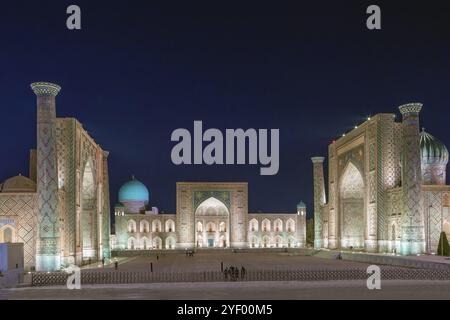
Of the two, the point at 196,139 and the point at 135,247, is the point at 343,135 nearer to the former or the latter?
the point at 196,139

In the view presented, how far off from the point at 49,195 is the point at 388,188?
1876 centimetres

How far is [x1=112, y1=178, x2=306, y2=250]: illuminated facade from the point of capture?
5194 cm

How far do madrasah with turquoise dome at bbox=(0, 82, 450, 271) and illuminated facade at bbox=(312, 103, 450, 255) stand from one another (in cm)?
6

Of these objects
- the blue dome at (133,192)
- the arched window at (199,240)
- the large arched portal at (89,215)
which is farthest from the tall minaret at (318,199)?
the blue dome at (133,192)

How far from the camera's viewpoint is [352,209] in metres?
40.6

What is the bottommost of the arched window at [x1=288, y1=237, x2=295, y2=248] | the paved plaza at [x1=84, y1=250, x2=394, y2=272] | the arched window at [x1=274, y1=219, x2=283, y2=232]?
the arched window at [x1=288, y1=237, x2=295, y2=248]

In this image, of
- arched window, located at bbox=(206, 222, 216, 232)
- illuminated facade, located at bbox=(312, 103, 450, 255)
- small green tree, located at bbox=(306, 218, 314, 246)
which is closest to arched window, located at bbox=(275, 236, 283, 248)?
arched window, located at bbox=(206, 222, 216, 232)

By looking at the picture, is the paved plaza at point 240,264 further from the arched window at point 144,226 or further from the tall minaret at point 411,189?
the arched window at point 144,226

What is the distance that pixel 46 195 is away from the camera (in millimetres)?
22828

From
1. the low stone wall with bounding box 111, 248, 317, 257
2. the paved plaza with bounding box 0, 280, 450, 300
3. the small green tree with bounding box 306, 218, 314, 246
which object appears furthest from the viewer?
the small green tree with bounding box 306, 218, 314, 246

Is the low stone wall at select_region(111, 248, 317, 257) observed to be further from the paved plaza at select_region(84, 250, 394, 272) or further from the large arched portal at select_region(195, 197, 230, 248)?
the paved plaza at select_region(84, 250, 394, 272)
